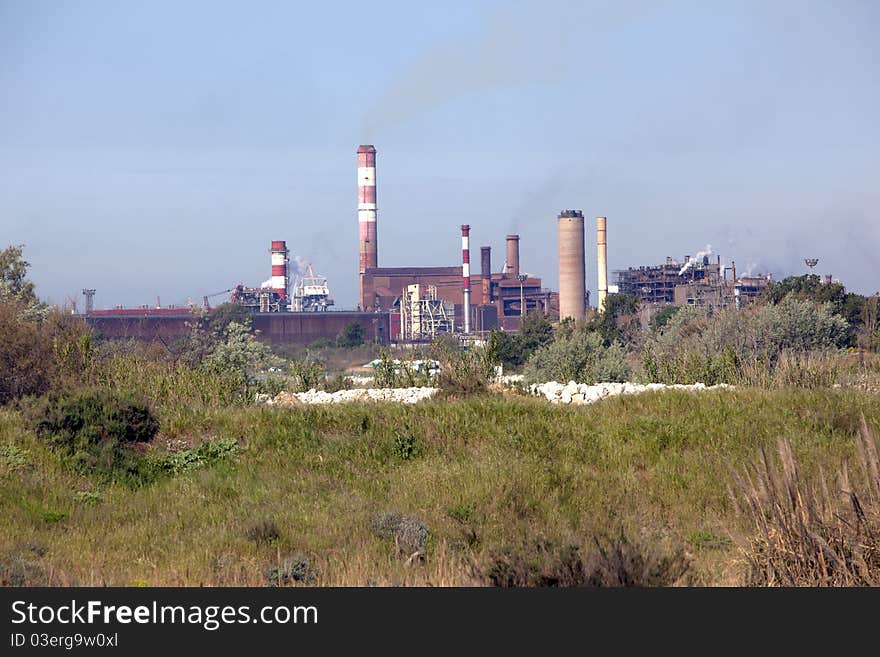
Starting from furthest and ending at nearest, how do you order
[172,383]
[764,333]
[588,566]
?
[764,333] → [172,383] → [588,566]

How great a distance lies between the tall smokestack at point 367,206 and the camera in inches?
3659

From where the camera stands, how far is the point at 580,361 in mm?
30234

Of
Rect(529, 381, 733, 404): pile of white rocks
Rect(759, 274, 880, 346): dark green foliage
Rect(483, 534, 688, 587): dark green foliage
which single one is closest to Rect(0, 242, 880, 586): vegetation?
Rect(483, 534, 688, 587): dark green foliage

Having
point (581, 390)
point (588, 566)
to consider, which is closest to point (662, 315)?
point (581, 390)

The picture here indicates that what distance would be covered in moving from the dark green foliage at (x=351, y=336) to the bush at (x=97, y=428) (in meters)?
63.2

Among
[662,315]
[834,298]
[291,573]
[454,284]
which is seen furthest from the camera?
[454,284]

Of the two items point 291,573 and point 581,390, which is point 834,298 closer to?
point 581,390

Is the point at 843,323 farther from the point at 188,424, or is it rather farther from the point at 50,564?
the point at 50,564

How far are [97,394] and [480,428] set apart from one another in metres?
4.21

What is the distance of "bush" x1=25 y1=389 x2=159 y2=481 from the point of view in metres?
9.82

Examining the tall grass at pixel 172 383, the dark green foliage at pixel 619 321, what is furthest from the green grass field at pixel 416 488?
the dark green foliage at pixel 619 321

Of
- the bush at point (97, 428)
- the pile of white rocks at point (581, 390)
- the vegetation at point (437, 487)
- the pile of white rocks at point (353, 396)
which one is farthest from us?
the pile of white rocks at point (353, 396)

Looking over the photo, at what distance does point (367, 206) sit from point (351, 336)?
20.5 m

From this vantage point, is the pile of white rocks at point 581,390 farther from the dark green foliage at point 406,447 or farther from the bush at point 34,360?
the bush at point 34,360
